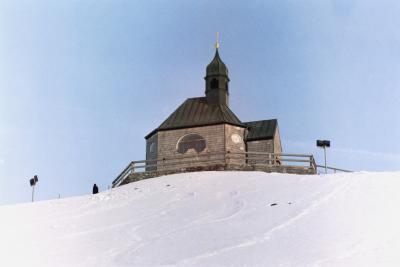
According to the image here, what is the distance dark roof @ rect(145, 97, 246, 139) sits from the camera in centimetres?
3338

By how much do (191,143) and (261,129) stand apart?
486 cm

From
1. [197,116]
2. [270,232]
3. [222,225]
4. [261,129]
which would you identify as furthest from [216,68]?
[270,232]

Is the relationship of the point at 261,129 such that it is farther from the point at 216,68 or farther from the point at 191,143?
the point at 216,68

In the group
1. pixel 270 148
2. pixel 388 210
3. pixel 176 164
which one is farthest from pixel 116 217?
pixel 270 148

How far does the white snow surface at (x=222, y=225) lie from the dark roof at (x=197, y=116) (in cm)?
802

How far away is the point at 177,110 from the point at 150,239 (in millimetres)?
20568

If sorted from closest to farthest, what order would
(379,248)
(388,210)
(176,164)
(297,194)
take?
(379,248)
(388,210)
(297,194)
(176,164)

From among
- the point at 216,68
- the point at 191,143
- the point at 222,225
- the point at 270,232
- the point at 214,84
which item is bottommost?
the point at 270,232

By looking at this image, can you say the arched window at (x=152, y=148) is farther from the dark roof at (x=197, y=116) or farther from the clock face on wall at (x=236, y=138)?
the clock face on wall at (x=236, y=138)

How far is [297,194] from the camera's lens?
829 inches

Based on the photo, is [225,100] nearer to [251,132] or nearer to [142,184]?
[251,132]

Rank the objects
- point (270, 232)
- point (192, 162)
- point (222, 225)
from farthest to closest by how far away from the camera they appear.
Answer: point (192, 162) → point (222, 225) → point (270, 232)

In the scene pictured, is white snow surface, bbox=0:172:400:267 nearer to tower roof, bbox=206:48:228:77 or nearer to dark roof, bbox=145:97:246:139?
dark roof, bbox=145:97:246:139

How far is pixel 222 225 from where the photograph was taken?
17.0 meters
